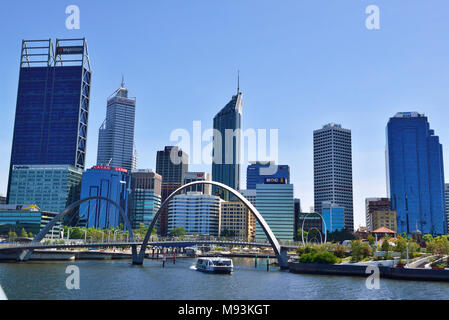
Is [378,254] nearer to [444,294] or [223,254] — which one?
[444,294]

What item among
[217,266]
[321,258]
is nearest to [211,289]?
[217,266]

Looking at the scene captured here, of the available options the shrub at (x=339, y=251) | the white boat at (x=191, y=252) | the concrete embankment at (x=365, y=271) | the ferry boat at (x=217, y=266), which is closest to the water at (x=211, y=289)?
the concrete embankment at (x=365, y=271)

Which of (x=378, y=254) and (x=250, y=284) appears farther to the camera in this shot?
(x=378, y=254)

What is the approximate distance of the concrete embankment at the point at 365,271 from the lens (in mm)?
56925

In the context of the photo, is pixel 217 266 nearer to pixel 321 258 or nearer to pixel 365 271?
pixel 321 258

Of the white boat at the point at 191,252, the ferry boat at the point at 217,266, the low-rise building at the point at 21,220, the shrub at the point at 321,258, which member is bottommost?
the white boat at the point at 191,252

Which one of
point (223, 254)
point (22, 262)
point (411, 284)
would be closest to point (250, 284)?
point (411, 284)

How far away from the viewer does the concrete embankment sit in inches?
2241

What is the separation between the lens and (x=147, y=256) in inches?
5310

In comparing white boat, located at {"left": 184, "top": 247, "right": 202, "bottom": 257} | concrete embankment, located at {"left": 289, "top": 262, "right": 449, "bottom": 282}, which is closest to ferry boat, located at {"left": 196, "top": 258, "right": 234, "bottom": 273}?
concrete embankment, located at {"left": 289, "top": 262, "right": 449, "bottom": 282}

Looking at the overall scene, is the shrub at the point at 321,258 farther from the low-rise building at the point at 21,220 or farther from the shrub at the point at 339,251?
the low-rise building at the point at 21,220

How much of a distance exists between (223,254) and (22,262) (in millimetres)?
78818

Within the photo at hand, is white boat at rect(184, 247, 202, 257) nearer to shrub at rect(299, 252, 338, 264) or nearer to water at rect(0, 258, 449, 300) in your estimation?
shrub at rect(299, 252, 338, 264)

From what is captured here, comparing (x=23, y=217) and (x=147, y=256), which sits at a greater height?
(x=23, y=217)
